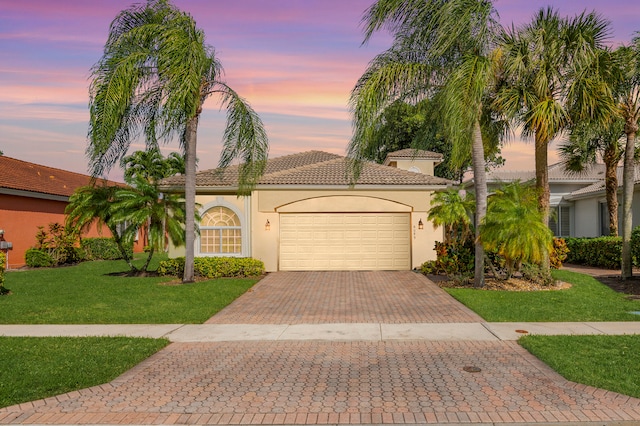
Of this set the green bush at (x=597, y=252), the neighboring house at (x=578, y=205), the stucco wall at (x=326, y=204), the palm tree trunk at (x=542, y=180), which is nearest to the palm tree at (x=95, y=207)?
the stucco wall at (x=326, y=204)

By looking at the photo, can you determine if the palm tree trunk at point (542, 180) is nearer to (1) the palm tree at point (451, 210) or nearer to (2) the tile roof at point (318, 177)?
(1) the palm tree at point (451, 210)

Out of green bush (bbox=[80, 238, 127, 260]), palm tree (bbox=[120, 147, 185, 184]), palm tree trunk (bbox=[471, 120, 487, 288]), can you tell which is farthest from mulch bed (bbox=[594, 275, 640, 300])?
palm tree (bbox=[120, 147, 185, 184])

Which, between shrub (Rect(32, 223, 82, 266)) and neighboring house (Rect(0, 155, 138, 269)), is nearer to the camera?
neighboring house (Rect(0, 155, 138, 269))

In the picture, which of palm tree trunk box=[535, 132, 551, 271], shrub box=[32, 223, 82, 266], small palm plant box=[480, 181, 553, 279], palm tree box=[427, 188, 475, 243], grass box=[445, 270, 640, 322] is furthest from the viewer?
shrub box=[32, 223, 82, 266]

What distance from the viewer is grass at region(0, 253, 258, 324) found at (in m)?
11.4

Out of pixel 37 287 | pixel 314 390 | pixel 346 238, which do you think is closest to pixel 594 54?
pixel 346 238

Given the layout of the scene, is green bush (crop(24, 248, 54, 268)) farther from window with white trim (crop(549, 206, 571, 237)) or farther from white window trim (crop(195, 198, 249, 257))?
window with white trim (crop(549, 206, 571, 237))

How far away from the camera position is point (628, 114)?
17.6 metres

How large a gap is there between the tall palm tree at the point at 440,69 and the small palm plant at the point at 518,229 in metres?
0.55

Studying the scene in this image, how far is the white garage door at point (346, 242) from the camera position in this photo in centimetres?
2159

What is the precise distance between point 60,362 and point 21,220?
20.4m

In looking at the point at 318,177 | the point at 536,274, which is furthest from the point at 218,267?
the point at 536,274

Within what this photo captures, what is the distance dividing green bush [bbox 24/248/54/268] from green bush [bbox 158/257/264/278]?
7652 millimetres

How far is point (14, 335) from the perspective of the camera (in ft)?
31.4
